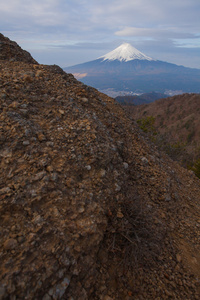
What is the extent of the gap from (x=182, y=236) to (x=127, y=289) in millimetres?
1671

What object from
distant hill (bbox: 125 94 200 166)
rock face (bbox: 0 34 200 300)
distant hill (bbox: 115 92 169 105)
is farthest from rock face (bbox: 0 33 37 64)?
distant hill (bbox: 125 94 200 166)

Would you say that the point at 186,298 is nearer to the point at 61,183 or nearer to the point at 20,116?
the point at 61,183

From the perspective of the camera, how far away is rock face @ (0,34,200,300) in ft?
7.75

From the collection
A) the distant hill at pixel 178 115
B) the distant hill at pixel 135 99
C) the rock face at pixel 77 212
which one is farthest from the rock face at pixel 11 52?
the distant hill at pixel 178 115

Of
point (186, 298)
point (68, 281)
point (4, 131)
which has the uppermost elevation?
point (4, 131)

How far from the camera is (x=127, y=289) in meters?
2.81

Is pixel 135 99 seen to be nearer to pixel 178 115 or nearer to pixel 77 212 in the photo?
pixel 178 115

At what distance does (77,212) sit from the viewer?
2.82m

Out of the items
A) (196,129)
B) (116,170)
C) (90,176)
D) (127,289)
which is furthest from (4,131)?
(196,129)

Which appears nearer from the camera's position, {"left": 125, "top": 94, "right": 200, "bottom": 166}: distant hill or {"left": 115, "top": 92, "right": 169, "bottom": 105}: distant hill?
{"left": 115, "top": 92, "right": 169, "bottom": 105}: distant hill

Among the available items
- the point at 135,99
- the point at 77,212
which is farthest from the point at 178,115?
the point at 77,212

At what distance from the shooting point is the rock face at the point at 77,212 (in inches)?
93.0

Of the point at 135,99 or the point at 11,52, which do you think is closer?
the point at 11,52

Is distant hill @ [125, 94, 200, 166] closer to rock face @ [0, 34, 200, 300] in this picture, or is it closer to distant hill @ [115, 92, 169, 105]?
distant hill @ [115, 92, 169, 105]
